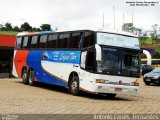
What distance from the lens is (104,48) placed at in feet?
64.6

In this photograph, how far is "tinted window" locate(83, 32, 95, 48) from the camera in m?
20.0

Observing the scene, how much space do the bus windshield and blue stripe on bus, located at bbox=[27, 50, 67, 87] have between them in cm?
435

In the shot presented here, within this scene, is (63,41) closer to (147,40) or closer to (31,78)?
(31,78)

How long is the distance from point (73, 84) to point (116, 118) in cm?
897

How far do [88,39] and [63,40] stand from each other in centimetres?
276

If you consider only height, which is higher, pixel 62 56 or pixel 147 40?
pixel 147 40

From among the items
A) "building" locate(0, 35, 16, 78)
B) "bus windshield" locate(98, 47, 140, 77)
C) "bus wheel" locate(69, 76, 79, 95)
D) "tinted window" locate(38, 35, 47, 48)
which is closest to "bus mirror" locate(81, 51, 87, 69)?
"bus wheel" locate(69, 76, 79, 95)

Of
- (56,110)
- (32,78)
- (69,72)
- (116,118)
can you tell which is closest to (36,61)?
(32,78)

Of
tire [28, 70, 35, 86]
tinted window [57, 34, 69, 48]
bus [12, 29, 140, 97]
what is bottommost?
tire [28, 70, 35, 86]

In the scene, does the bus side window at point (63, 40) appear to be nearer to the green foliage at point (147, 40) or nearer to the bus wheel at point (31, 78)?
the bus wheel at point (31, 78)

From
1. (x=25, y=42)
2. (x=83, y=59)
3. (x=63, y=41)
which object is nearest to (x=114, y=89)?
(x=83, y=59)

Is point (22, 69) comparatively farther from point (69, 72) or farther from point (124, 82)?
point (124, 82)

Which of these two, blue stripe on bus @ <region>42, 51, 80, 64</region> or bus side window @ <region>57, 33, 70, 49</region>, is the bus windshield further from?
bus side window @ <region>57, 33, 70, 49</region>

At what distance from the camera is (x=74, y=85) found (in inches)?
837
